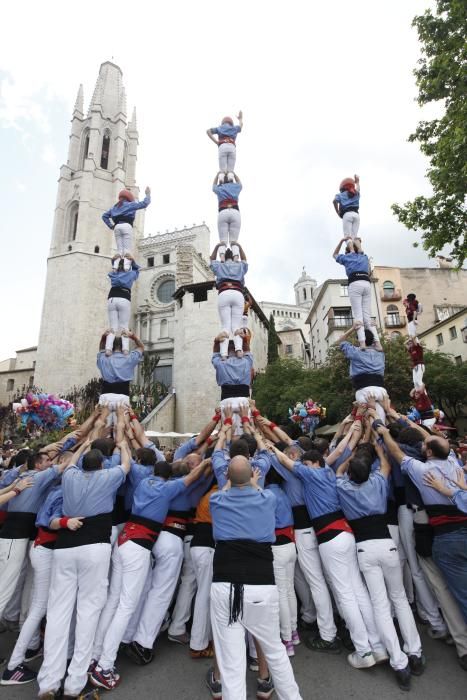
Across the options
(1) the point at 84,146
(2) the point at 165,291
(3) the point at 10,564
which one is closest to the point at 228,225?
(3) the point at 10,564

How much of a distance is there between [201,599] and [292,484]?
6.01 feet

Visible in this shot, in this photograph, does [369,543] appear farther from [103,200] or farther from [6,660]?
[103,200]

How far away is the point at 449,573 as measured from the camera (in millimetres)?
4473

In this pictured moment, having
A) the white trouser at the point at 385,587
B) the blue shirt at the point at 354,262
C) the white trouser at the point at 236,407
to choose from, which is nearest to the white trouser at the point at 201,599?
the white trouser at the point at 385,587

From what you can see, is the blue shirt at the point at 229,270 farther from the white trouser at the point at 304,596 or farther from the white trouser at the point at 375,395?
the white trouser at the point at 304,596

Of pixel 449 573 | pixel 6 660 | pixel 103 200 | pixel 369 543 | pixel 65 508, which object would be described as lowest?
pixel 6 660

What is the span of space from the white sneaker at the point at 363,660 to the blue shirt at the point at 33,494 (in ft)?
14.1

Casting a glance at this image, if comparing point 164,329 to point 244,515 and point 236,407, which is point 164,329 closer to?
point 236,407

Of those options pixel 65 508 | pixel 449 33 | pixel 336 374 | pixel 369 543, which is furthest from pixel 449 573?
pixel 336 374

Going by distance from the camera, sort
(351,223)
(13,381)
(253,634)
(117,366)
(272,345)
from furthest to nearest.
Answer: (13,381)
(272,345)
(351,223)
(117,366)
(253,634)

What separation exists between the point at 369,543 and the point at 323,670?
1457 mm

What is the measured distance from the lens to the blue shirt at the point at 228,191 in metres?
9.61

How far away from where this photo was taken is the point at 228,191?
31.5 ft

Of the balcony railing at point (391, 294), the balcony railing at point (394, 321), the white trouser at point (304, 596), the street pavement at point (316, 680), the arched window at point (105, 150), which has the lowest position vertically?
the street pavement at point (316, 680)
